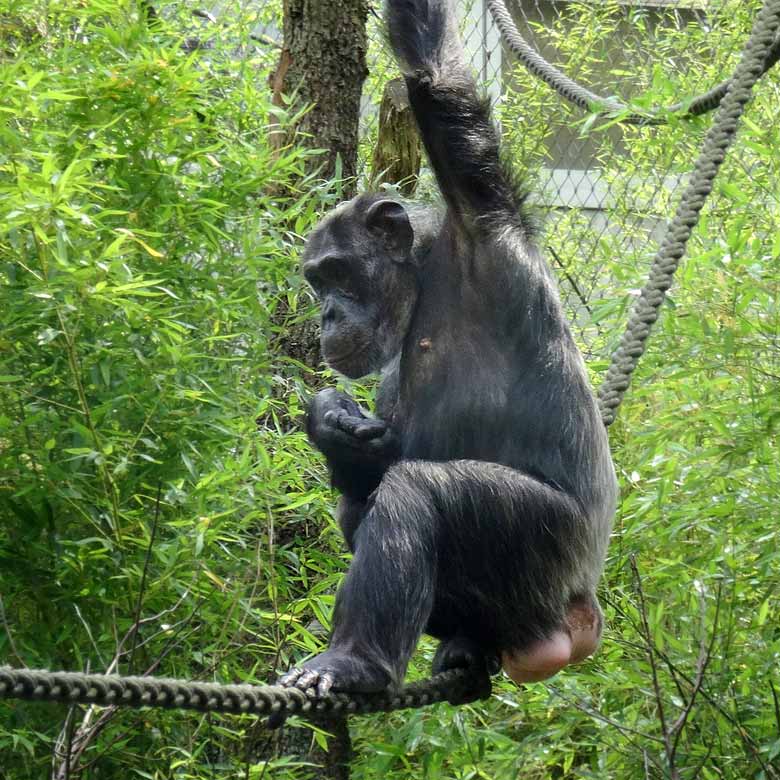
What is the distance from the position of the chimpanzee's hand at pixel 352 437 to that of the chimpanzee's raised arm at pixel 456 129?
66 centimetres

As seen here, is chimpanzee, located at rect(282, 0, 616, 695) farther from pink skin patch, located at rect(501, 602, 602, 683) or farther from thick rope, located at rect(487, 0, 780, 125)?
thick rope, located at rect(487, 0, 780, 125)

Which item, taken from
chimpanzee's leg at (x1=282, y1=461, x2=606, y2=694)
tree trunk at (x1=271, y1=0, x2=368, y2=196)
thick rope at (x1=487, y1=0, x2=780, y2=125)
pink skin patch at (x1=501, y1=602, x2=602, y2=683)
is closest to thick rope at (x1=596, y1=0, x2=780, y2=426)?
thick rope at (x1=487, y1=0, x2=780, y2=125)

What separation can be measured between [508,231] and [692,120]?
1.54 meters

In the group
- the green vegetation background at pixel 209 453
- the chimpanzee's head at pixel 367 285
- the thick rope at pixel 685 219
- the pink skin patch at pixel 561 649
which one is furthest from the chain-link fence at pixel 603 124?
the pink skin patch at pixel 561 649

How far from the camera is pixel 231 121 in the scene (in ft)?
15.8

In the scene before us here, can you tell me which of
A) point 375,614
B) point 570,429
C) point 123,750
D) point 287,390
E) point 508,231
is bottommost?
point 123,750

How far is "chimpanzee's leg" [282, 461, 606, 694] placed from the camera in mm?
3062

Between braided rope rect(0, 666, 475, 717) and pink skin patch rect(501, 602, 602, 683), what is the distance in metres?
0.34

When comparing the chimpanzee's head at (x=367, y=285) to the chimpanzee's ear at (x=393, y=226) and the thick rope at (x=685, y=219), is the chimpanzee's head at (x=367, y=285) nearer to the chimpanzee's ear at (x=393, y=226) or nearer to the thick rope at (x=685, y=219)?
the chimpanzee's ear at (x=393, y=226)

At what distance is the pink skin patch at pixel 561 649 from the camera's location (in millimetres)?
3406

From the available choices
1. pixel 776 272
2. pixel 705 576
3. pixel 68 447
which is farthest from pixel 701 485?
pixel 68 447

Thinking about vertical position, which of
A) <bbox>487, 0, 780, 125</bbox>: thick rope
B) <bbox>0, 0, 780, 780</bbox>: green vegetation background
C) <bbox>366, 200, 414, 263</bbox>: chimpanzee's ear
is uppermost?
<bbox>487, 0, 780, 125</bbox>: thick rope

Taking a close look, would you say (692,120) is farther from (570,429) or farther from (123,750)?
(123,750)

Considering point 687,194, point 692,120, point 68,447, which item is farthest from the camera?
point 692,120
